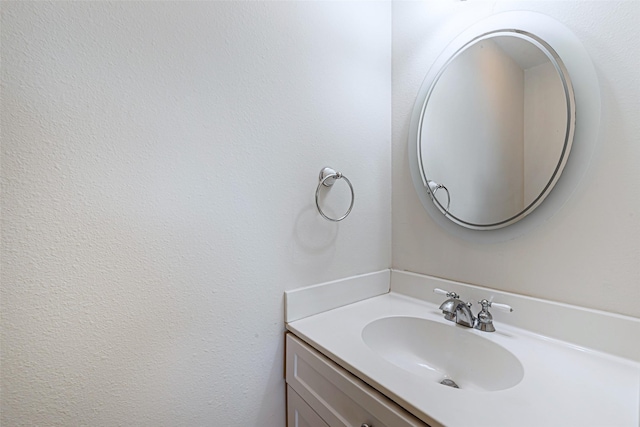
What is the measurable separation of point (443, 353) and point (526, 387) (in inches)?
12.2

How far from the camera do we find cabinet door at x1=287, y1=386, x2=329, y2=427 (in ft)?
2.49

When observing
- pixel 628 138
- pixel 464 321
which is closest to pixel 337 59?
pixel 628 138

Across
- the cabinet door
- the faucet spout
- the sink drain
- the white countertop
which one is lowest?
the cabinet door

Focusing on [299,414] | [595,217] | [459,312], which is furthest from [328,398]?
[595,217]

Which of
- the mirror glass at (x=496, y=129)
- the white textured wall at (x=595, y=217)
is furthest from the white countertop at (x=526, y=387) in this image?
the mirror glass at (x=496, y=129)

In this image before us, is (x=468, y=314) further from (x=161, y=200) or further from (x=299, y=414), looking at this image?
(x=161, y=200)

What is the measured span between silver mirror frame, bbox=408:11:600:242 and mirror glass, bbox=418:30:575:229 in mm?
12

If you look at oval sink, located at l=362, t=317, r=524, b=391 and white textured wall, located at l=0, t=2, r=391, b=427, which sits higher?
white textured wall, located at l=0, t=2, r=391, b=427

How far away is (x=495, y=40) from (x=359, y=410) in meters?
1.19

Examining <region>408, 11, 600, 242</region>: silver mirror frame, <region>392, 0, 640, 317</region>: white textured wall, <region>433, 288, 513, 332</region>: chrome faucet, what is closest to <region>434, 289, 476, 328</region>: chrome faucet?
<region>433, 288, 513, 332</region>: chrome faucet

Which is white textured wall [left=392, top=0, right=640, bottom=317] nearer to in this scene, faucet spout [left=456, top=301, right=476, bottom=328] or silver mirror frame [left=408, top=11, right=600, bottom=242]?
silver mirror frame [left=408, top=11, right=600, bottom=242]

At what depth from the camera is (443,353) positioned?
0.87m

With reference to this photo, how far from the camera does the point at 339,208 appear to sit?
1037mm

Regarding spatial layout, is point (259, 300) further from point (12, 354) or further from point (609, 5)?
point (609, 5)
